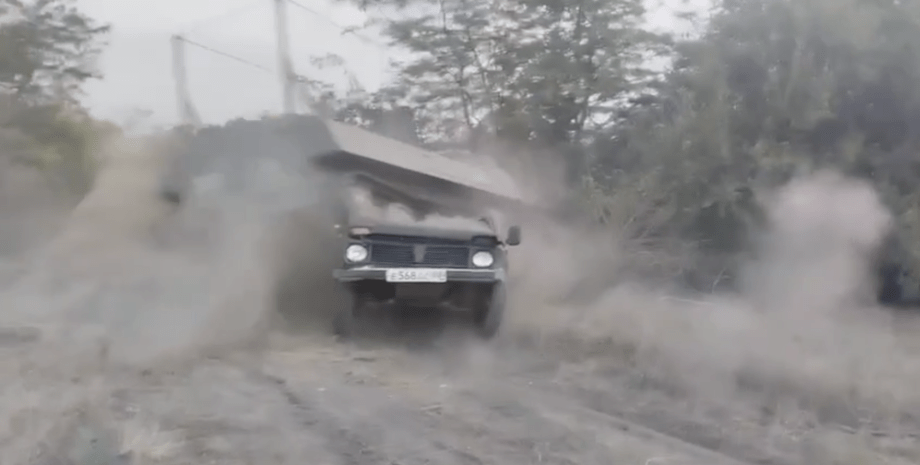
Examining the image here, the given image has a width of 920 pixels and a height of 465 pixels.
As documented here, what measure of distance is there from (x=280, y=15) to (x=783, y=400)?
1453 cm

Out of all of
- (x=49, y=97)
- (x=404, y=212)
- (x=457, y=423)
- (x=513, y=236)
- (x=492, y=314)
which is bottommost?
(x=457, y=423)

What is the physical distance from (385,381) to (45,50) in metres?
12.3

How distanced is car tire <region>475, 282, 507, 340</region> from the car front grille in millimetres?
445

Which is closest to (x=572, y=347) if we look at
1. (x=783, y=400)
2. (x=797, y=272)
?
(x=783, y=400)

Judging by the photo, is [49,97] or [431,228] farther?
[49,97]

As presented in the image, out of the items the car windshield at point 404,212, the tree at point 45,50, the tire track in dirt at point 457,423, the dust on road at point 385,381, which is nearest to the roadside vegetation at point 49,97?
the tree at point 45,50

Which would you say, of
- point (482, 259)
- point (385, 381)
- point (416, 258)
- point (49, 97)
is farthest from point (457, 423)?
point (49, 97)

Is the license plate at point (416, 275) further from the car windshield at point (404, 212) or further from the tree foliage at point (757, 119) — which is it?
the tree foliage at point (757, 119)

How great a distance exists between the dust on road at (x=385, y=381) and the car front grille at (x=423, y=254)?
854 mm

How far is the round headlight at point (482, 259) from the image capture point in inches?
375

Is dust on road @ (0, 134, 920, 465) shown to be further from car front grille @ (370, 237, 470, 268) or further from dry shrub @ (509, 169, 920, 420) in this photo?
car front grille @ (370, 237, 470, 268)

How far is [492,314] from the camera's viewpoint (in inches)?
382

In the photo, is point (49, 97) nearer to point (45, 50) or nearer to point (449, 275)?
point (45, 50)

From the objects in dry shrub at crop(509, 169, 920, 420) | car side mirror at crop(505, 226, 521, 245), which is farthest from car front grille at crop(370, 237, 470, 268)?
dry shrub at crop(509, 169, 920, 420)
